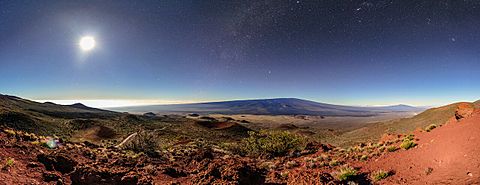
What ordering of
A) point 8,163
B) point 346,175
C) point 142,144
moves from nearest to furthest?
point 8,163
point 346,175
point 142,144

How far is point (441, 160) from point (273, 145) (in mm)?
12490

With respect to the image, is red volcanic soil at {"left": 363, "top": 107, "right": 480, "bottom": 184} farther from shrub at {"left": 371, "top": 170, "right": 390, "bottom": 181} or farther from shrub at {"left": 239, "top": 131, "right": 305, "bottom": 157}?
shrub at {"left": 239, "top": 131, "right": 305, "bottom": 157}

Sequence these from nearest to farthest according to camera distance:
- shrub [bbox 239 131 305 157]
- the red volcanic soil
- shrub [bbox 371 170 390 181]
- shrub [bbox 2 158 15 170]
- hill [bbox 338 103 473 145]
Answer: the red volcanic soil, shrub [bbox 2 158 15 170], shrub [bbox 371 170 390 181], shrub [bbox 239 131 305 157], hill [bbox 338 103 473 145]

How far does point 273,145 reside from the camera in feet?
72.4

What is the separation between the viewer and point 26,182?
8992 mm

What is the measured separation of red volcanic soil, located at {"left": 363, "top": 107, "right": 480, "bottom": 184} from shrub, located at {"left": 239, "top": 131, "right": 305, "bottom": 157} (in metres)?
8.90

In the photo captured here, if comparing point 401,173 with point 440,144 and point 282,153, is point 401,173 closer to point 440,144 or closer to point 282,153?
point 440,144

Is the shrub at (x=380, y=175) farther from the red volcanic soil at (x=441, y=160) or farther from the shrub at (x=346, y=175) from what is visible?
the shrub at (x=346, y=175)

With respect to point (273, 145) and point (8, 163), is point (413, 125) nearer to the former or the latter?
point (273, 145)

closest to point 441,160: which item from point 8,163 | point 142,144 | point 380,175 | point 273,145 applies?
point 380,175

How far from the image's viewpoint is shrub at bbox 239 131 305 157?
22.1m

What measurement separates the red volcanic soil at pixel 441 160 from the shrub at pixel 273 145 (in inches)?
350

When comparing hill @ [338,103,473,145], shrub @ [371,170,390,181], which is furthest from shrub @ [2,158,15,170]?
hill @ [338,103,473,145]

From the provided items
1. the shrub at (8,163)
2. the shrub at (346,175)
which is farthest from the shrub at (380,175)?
the shrub at (8,163)
